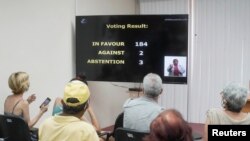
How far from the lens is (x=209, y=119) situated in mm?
3143

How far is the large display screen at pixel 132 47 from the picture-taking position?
472cm

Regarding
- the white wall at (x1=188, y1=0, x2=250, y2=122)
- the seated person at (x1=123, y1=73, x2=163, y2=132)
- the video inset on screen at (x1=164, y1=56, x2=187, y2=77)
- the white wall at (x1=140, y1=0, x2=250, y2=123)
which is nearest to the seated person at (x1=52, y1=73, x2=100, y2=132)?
the seated person at (x1=123, y1=73, x2=163, y2=132)

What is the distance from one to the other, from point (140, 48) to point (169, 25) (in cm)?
46

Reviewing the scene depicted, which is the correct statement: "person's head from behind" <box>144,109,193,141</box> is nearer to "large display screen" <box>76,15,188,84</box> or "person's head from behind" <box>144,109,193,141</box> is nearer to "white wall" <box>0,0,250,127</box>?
"large display screen" <box>76,15,188,84</box>

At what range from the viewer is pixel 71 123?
2.44m

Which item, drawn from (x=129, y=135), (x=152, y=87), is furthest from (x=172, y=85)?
(x=129, y=135)

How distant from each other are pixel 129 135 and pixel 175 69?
1940 mm

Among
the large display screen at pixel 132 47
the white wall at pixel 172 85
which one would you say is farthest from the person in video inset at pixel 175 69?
the white wall at pixel 172 85

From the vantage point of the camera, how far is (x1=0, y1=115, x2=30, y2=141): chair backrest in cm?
334

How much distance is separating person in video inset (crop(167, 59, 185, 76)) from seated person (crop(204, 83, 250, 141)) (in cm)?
157

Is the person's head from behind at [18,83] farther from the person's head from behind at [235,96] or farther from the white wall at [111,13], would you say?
the person's head from behind at [235,96]

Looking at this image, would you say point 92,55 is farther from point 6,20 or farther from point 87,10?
point 6,20

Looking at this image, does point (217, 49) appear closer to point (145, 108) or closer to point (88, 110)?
point (88, 110)

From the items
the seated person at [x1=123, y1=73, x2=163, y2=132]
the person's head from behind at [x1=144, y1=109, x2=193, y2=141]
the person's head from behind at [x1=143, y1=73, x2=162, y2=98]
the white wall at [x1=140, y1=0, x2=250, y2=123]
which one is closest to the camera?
the person's head from behind at [x1=144, y1=109, x2=193, y2=141]
